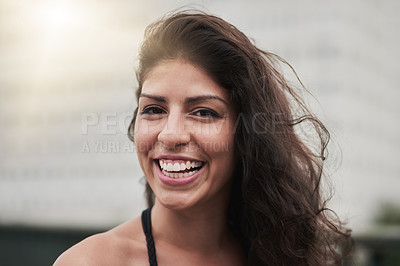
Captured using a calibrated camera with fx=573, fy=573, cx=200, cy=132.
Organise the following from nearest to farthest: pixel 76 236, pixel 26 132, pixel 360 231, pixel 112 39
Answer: pixel 360 231 → pixel 76 236 → pixel 112 39 → pixel 26 132

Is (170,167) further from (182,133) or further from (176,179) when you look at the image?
(182,133)

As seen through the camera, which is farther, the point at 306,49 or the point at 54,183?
the point at 54,183

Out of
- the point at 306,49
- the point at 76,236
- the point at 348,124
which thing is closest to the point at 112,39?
the point at 306,49

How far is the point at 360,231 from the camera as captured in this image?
4.59 metres

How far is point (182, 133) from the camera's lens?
2.75 meters

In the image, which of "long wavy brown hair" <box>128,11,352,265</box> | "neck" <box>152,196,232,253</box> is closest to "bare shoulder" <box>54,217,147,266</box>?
"neck" <box>152,196,232,253</box>

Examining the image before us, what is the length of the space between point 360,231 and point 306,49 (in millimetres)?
48451

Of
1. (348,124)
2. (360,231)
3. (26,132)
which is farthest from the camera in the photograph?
(26,132)

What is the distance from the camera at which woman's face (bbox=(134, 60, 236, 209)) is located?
278 cm

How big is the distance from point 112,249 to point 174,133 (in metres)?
0.64

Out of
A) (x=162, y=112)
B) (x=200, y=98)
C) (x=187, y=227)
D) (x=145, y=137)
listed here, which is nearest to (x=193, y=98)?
(x=200, y=98)

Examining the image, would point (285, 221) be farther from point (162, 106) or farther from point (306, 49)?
point (306, 49)

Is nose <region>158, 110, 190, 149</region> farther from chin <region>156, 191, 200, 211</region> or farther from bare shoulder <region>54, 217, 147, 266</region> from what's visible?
bare shoulder <region>54, 217, 147, 266</region>

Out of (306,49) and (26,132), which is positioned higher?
(306,49)
